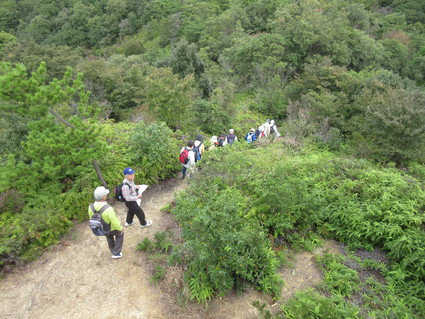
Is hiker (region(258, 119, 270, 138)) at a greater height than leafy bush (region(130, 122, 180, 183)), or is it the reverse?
leafy bush (region(130, 122, 180, 183))

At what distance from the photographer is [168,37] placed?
123ft

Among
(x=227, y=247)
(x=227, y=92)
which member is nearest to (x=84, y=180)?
(x=227, y=247)

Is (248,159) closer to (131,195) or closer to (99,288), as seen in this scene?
(131,195)

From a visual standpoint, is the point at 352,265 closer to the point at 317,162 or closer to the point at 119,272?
the point at 317,162

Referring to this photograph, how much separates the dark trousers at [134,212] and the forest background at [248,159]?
2.76 ft

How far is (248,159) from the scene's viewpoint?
8.34 metres

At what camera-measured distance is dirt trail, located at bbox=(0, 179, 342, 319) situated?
4707mm

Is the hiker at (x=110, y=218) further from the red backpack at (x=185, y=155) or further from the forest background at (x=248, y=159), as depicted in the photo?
the red backpack at (x=185, y=155)

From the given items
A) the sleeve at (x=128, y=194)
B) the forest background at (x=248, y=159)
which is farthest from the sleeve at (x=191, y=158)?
the sleeve at (x=128, y=194)

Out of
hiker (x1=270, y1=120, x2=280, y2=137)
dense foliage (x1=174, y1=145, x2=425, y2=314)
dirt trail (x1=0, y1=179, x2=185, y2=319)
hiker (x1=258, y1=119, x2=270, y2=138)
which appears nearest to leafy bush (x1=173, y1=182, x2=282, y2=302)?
dense foliage (x1=174, y1=145, x2=425, y2=314)

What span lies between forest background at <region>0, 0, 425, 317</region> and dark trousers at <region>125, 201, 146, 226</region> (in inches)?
33.1

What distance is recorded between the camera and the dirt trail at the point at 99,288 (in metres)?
4.71

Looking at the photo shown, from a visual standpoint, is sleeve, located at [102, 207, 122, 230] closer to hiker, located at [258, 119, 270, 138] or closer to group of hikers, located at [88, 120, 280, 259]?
group of hikers, located at [88, 120, 280, 259]

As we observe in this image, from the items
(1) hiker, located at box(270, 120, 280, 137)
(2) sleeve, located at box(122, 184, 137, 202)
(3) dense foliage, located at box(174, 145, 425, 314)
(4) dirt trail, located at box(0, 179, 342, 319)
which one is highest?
(2) sleeve, located at box(122, 184, 137, 202)
